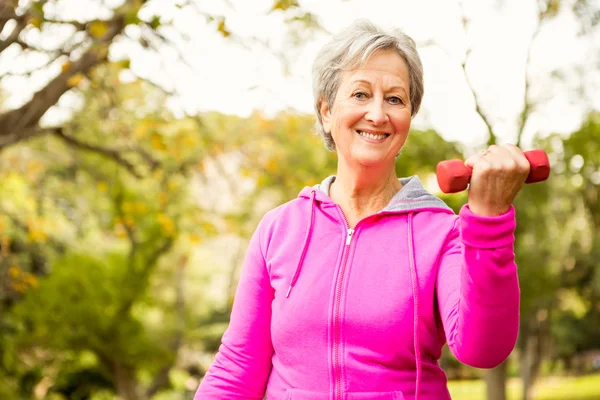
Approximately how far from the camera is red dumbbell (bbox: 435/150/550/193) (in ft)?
3.88

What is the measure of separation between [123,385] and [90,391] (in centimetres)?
325

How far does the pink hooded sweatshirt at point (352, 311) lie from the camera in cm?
155

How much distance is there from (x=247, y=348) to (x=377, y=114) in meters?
0.67

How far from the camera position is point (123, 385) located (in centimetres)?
1878

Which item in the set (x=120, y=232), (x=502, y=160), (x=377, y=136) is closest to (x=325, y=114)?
(x=377, y=136)

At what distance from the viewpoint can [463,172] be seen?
121 centimetres

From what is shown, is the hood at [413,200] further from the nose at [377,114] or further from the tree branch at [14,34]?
the tree branch at [14,34]

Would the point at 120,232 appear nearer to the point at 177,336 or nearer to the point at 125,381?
the point at 125,381

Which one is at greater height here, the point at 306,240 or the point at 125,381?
the point at 306,240

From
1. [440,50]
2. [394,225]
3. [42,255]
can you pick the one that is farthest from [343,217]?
[42,255]

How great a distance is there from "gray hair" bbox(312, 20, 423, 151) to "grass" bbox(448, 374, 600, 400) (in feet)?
74.8

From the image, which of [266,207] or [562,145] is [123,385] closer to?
[266,207]

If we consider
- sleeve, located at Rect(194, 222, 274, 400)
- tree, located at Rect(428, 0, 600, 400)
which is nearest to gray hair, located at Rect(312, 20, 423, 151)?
sleeve, located at Rect(194, 222, 274, 400)

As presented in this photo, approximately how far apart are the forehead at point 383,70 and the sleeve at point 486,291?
1.71 feet
